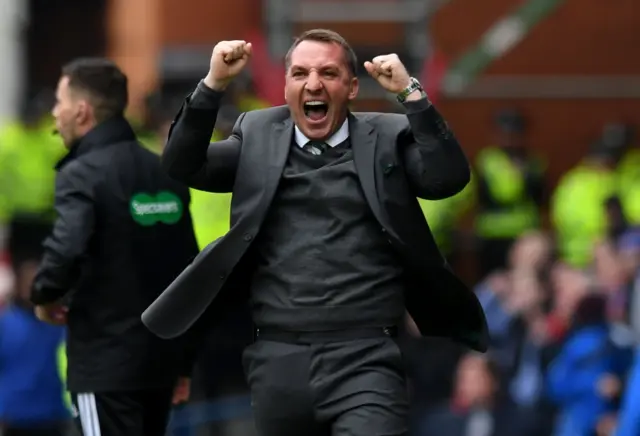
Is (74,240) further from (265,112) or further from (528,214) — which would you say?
(528,214)

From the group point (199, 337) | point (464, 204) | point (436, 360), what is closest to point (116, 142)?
point (199, 337)

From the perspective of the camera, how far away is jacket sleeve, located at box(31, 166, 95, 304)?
28.3 feet

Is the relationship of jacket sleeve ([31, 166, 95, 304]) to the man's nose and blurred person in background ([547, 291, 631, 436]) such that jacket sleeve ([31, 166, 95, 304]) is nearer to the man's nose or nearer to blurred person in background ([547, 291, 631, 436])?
the man's nose

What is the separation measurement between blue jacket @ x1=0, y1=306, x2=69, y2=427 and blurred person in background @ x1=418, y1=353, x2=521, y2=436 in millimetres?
2547

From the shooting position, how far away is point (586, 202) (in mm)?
16141

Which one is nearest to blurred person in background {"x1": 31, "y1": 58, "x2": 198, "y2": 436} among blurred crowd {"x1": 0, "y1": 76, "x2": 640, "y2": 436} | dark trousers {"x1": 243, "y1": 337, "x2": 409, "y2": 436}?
dark trousers {"x1": 243, "y1": 337, "x2": 409, "y2": 436}

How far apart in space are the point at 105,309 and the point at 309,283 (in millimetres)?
1490

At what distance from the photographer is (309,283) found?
25.0 feet

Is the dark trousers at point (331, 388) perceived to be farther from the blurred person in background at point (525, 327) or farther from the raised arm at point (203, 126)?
the blurred person in background at point (525, 327)

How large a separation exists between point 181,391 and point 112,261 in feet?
2.33

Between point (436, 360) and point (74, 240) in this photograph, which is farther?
point (436, 360)

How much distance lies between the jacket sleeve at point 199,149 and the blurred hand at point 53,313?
1313 mm

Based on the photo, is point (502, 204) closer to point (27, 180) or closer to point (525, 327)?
point (525, 327)

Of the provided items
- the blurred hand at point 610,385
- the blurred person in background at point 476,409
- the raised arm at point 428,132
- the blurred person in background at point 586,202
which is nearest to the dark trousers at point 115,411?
the raised arm at point 428,132
